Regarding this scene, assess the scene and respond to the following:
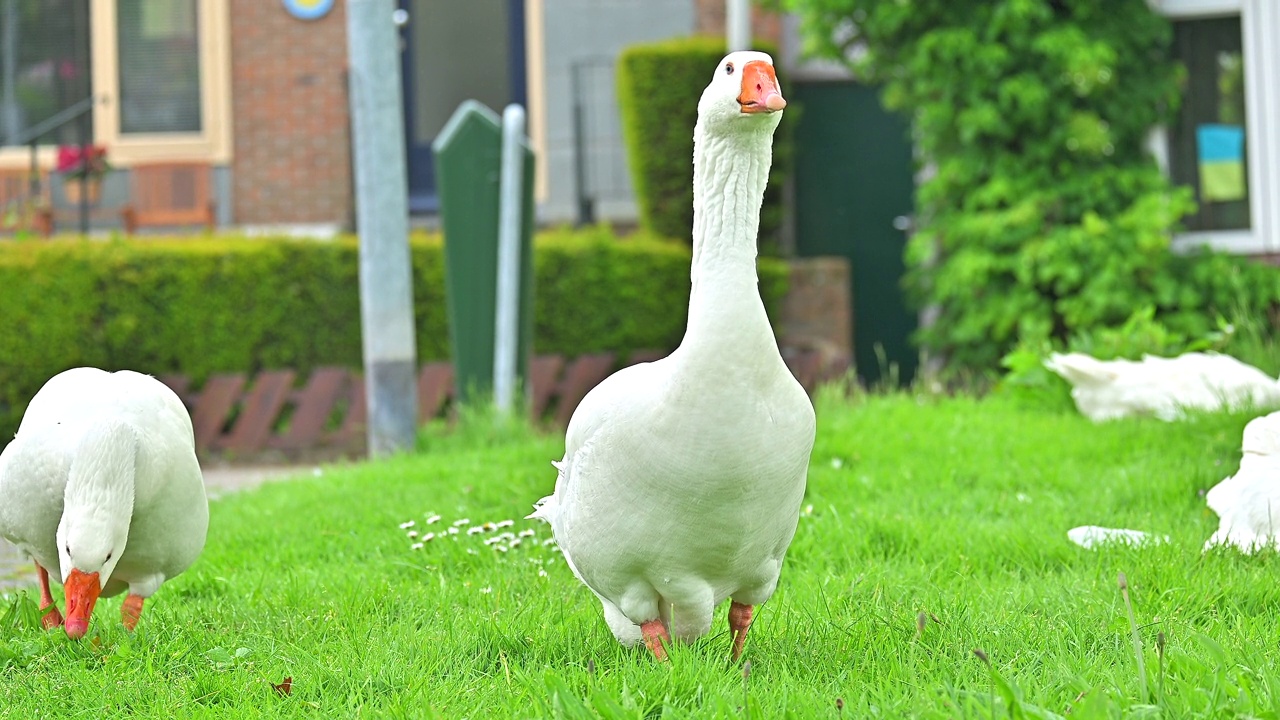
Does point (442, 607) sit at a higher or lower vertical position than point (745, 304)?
lower

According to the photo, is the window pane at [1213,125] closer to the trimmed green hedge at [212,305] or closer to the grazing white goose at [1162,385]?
the grazing white goose at [1162,385]

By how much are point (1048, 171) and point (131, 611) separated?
8.03 m

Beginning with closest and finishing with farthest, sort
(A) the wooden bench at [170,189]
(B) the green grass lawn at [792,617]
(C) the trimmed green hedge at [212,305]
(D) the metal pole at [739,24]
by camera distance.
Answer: (B) the green grass lawn at [792,617] < (C) the trimmed green hedge at [212,305] < (D) the metal pole at [739,24] < (A) the wooden bench at [170,189]

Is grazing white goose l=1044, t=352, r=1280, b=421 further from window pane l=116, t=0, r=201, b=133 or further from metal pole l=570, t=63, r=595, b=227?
window pane l=116, t=0, r=201, b=133

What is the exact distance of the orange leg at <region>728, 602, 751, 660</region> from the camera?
10.9 feet

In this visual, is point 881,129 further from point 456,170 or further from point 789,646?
point 789,646

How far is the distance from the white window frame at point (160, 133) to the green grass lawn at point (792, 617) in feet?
29.5

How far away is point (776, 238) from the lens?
1286cm

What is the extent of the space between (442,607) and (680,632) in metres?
0.97

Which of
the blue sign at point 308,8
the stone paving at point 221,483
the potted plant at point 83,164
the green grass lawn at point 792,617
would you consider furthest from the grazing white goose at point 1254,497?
the blue sign at point 308,8

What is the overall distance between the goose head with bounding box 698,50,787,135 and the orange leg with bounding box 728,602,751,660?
44.1 inches

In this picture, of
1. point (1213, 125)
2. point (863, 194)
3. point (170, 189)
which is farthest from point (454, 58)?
point (1213, 125)

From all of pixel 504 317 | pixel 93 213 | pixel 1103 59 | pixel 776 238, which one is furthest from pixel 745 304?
pixel 93 213

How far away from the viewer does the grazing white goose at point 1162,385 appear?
20.6ft
